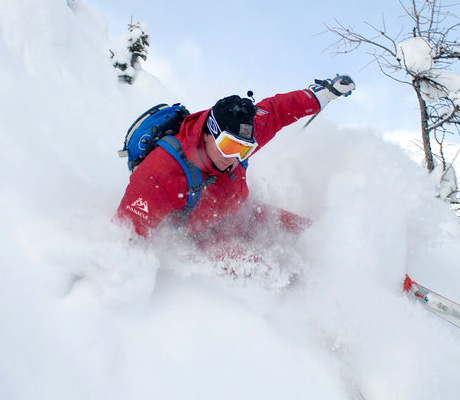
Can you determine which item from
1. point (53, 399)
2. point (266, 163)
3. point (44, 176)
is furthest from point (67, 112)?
point (53, 399)

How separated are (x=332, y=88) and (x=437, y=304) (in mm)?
2319

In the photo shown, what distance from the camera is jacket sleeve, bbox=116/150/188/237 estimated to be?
2.22m

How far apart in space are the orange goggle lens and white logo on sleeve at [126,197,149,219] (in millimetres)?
684

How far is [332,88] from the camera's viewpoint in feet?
10.5

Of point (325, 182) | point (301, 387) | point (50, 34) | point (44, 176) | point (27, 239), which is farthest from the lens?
point (50, 34)

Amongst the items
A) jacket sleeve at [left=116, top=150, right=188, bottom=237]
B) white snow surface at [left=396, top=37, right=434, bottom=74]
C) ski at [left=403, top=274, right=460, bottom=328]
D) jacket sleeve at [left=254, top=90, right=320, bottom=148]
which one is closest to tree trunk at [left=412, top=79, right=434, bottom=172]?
white snow surface at [left=396, top=37, right=434, bottom=74]

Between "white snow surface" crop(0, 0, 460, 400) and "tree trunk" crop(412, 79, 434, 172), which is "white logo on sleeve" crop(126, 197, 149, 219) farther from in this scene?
"tree trunk" crop(412, 79, 434, 172)

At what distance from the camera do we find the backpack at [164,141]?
2.30 metres

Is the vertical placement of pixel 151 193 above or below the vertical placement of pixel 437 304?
below

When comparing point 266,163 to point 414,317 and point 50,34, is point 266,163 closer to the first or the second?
point 414,317

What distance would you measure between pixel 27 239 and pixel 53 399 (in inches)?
44.0

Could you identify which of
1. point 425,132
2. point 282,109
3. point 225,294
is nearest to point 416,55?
point 425,132

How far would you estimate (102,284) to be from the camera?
207 cm

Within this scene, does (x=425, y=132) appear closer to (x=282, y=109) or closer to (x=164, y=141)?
(x=282, y=109)
